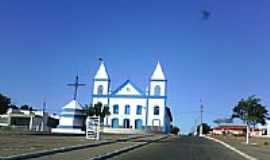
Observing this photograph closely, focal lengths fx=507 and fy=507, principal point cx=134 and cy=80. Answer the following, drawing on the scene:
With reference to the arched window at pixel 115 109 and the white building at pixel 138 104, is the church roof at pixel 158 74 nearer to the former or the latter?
the white building at pixel 138 104

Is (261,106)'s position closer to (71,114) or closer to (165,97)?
(71,114)

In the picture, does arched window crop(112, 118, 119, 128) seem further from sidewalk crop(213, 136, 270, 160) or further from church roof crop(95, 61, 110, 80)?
sidewalk crop(213, 136, 270, 160)

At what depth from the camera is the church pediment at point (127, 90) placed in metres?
122

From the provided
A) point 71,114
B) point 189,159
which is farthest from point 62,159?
point 71,114

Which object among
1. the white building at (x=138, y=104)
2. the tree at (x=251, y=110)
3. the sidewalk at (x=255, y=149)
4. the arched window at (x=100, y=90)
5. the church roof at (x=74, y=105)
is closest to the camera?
the sidewalk at (x=255, y=149)

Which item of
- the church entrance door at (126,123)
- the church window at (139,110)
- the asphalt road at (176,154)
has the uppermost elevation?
the church window at (139,110)

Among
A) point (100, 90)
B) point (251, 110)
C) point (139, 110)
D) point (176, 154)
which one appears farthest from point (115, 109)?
point (176, 154)

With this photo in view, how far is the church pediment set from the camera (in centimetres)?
12166

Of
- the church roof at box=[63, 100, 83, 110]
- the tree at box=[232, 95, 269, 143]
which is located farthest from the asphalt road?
the church roof at box=[63, 100, 83, 110]

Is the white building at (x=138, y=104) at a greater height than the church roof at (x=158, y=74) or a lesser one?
lesser

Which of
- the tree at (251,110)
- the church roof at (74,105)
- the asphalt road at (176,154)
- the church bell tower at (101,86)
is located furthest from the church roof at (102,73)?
the asphalt road at (176,154)

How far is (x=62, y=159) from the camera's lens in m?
19.6

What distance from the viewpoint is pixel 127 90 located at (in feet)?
400

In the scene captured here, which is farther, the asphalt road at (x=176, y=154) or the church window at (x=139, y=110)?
the church window at (x=139, y=110)
